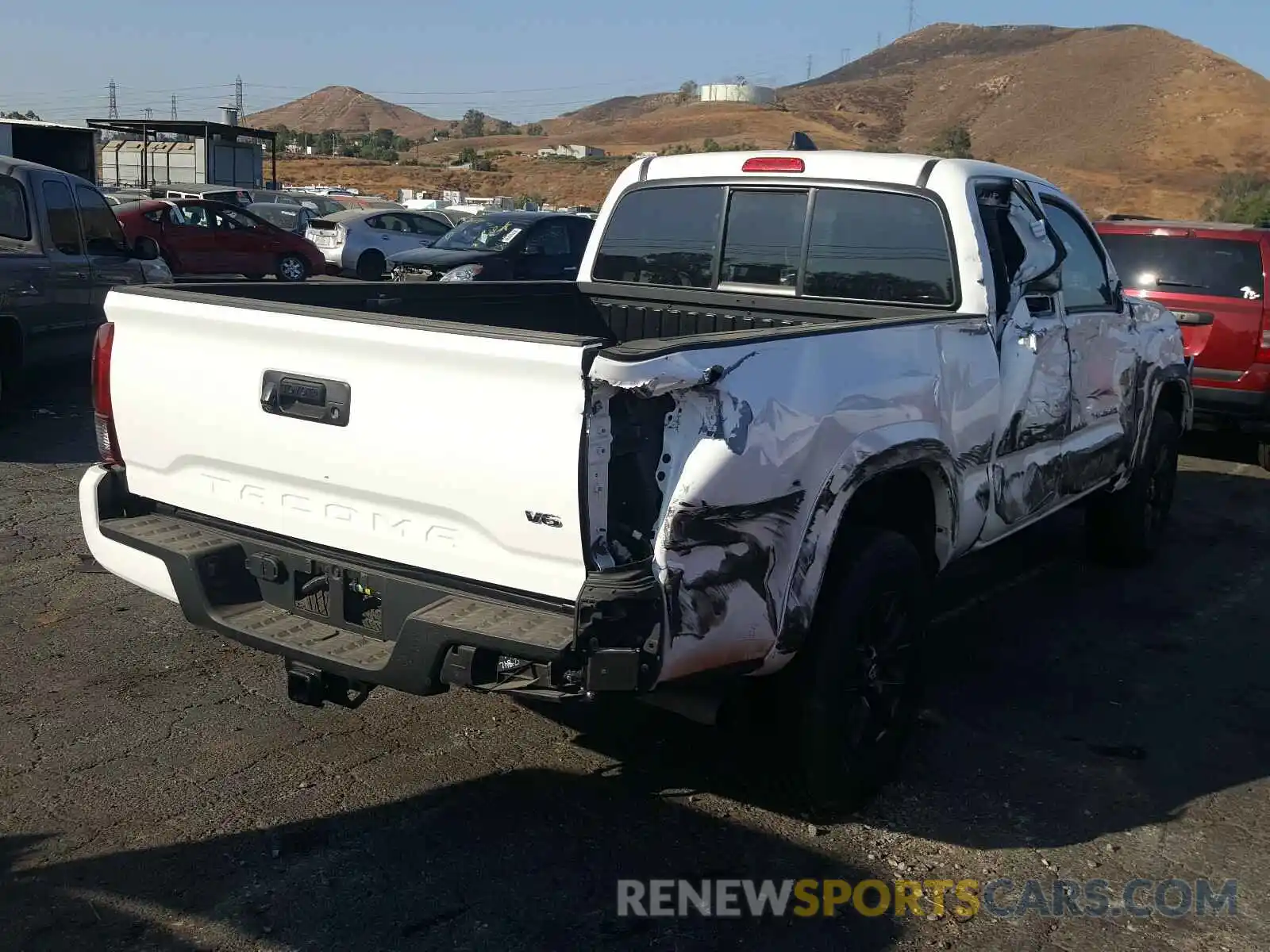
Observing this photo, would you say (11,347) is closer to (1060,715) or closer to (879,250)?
(879,250)

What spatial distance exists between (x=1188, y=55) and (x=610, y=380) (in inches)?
3904

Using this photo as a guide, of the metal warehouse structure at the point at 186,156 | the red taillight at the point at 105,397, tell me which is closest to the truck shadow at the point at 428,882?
the red taillight at the point at 105,397

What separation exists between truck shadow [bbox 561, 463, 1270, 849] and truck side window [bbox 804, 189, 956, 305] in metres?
1.61

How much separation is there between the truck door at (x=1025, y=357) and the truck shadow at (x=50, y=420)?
6.11 m

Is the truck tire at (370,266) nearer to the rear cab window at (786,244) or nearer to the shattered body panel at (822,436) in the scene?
the rear cab window at (786,244)

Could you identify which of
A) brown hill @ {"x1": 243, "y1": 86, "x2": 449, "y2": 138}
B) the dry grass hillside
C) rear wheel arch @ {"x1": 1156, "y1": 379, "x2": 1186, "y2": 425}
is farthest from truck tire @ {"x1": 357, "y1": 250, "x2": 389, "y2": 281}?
brown hill @ {"x1": 243, "y1": 86, "x2": 449, "y2": 138}

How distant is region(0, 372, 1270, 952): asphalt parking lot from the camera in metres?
3.27

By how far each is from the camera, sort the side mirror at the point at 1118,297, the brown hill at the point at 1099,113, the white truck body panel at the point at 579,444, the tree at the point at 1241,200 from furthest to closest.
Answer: the brown hill at the point at 1099,113
the tree at the point at 1241,200
the side mirror at the point at 1118,297
the white truck body panel at the point at 579,444

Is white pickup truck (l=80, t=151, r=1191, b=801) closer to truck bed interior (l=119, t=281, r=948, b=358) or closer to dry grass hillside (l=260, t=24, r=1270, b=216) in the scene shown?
truck bed interior (l=119, t=281, r=948, b=358)

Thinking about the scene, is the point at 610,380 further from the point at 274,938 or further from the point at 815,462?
the point at 274,938

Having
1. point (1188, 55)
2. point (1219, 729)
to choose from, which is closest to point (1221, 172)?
point (1188, 55)

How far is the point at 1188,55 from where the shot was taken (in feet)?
291

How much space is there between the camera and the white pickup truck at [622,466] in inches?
118

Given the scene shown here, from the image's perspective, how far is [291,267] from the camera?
20734mm
